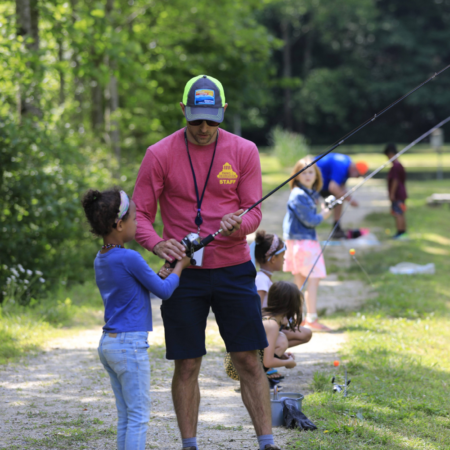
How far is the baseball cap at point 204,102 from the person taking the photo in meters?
3.22

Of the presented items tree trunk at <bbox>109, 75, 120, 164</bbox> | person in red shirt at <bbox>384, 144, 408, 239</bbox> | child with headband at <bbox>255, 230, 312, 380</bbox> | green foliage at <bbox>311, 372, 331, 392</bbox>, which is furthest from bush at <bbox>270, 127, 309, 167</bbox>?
green foliage at <bbox>311, 372, 331, 392</bbox>

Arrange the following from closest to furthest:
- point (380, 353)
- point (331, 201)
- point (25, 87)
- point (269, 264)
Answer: point (269, 264), point (380, 353), point (331, 201), point (25, 87)

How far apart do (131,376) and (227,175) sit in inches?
42.9

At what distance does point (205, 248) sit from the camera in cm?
332

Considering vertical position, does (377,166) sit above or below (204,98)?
above

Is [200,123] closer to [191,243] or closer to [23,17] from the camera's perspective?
[191,243]

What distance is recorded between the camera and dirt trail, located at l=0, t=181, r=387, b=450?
3820 millimetres

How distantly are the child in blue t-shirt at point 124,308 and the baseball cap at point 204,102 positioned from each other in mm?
548

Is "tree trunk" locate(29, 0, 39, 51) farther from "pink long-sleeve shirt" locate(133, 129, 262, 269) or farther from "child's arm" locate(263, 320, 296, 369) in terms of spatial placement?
"pink long-sleeve shirt" locate(133, 129, 262, 269)

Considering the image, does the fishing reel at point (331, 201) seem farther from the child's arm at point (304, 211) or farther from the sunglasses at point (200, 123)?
the sunglasses at point (200, 123)

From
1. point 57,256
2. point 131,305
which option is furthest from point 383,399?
point 57,256

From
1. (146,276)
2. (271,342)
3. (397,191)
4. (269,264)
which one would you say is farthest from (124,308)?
(397,191)

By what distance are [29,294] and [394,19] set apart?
4536 centimetres

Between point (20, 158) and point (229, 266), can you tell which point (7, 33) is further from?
point (229, 266)
